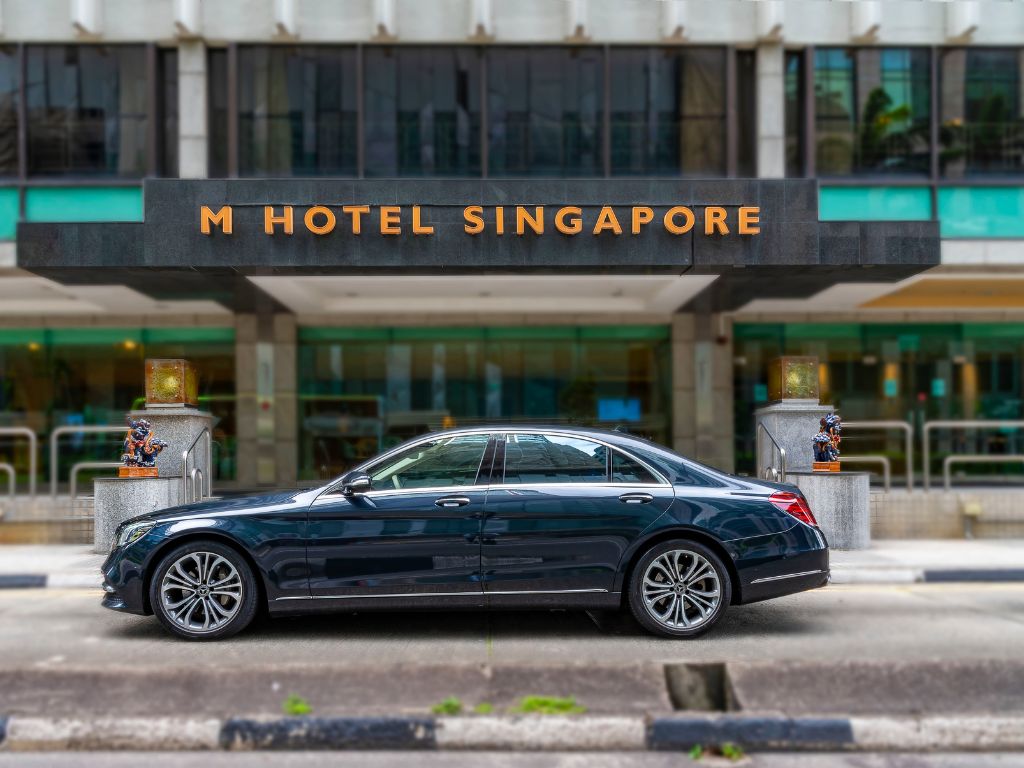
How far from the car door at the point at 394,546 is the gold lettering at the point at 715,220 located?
6.58 metres

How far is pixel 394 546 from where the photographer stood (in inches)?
246

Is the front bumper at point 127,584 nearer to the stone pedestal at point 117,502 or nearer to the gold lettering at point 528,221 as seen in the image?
the stone pedestal at point 117,502

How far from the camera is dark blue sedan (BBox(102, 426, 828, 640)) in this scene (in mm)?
6254

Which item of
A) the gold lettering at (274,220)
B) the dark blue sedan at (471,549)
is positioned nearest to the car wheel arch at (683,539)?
the dark blue sedan at (471,549)

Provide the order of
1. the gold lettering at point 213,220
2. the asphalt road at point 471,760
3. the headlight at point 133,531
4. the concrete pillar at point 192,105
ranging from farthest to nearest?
the concrete pillar at point 192,105
the gold lettering at point 213,220
the headlight at point 133,531
the asphalt road at point 471,760

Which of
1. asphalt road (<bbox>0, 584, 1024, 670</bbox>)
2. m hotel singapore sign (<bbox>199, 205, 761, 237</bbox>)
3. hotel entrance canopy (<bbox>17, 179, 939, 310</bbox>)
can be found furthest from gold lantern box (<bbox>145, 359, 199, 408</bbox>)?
asphalt road (<bbox>0, 584, 1024, 670</bbox>)

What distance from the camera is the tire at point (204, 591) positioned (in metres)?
6.31

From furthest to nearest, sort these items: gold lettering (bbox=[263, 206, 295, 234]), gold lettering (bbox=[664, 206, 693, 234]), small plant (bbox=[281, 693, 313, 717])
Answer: gold lettering (bbox=[664, 206, 693, 234]) < gold lettering (bbox=[263, 206, 295, 234]) < small plant (bbox=[281, 693, 313, 717])

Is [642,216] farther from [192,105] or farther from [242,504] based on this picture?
[192,105]

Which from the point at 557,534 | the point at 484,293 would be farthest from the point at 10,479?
the point at 557,534

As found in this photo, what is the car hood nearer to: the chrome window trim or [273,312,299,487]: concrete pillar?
the chrome window trim

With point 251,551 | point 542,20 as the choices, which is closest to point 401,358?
point 542,20

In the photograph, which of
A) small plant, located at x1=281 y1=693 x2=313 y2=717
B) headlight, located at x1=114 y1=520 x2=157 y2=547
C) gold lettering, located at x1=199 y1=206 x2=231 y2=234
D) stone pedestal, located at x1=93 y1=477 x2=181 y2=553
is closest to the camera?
small plant, located at x1=281 y1=693 x2=313 y2=717

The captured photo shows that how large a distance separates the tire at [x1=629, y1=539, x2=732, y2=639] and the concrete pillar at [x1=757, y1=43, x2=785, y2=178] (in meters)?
9.89
